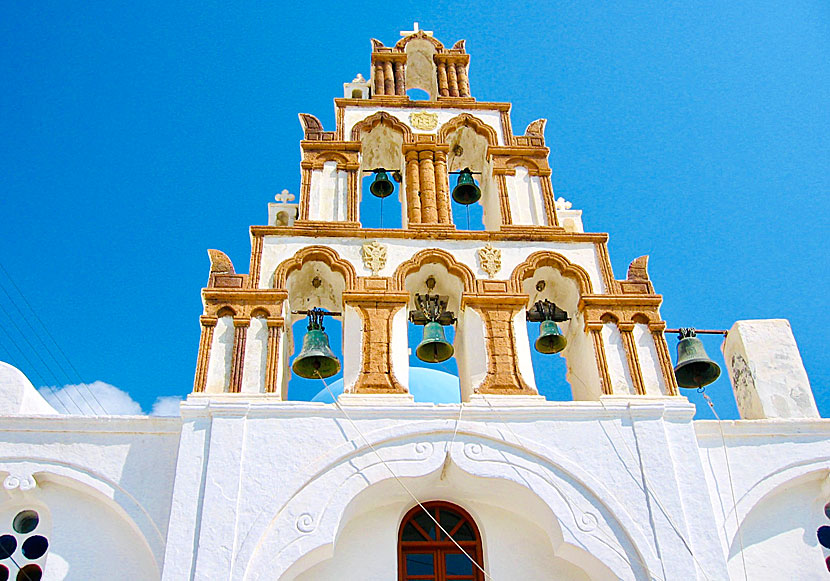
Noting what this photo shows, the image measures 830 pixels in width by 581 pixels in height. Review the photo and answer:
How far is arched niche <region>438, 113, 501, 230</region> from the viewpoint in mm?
11473

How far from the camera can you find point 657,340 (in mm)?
9602

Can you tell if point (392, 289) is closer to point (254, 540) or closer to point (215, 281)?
point (215, 281)

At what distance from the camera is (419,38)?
43.1ft

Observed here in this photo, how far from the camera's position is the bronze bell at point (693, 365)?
9.73m

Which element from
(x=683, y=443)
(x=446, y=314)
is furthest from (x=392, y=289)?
(x=683, y=443)

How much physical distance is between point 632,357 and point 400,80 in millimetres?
4982

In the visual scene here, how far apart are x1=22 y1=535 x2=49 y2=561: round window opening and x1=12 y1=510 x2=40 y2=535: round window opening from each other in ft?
0.41

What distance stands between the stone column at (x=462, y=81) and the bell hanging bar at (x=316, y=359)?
421 cm

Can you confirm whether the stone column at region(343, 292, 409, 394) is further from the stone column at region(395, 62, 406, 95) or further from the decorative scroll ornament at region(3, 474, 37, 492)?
the stone column at region(395, 62, 406, 95)

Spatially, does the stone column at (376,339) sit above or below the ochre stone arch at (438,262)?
below

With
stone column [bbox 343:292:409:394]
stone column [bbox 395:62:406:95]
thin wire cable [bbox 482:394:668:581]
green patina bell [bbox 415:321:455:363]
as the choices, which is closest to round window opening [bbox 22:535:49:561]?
stone column [bbox 343:292:409:394]

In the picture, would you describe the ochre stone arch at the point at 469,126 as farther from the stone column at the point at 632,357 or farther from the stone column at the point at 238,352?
the stone column at the point at 238,352

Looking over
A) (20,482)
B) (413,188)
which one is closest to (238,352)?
(20,482)

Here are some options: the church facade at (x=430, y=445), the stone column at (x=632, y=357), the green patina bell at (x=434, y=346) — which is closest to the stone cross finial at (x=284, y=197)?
the church facade at (x=430, y=445)
